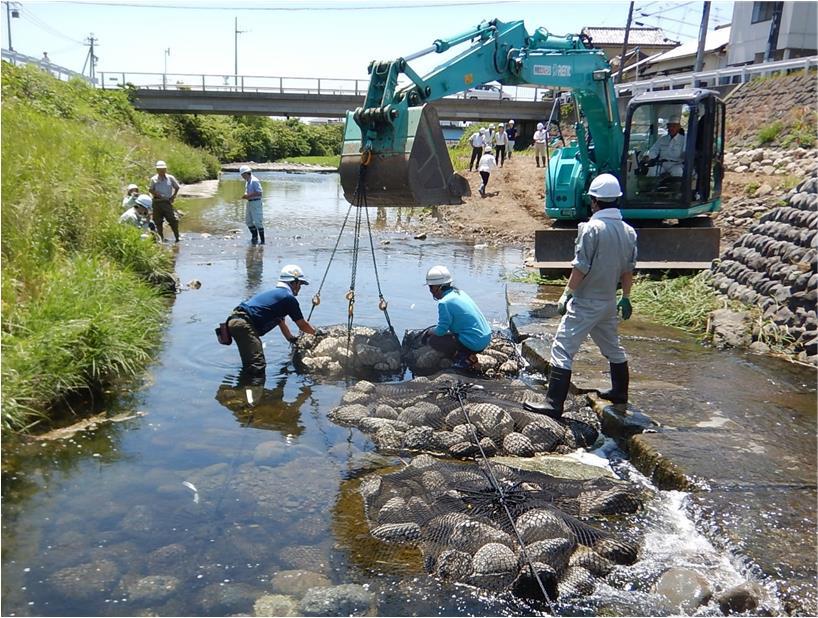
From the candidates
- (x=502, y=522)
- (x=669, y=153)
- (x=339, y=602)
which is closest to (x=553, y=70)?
(x=669, y=153)

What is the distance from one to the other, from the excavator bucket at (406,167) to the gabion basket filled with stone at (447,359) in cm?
158

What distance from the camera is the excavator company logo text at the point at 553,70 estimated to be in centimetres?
945

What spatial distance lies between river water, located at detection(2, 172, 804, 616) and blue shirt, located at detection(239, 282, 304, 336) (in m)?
0.56

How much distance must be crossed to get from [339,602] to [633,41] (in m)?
56.3

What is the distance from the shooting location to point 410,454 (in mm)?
5680

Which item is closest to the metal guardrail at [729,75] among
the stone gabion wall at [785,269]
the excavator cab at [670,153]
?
the excavator cab at [670,153]

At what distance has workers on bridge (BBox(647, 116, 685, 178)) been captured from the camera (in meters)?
11.2

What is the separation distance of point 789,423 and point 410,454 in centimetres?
319

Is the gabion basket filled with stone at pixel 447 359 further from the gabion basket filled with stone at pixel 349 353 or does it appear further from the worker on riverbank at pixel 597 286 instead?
the worker on riverbank at pixel 597 286

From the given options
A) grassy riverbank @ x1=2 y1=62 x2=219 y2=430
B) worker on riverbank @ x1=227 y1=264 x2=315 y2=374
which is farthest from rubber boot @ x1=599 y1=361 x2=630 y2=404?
grassy riverbank @ x1=2 y1=62 x2=219 y2=430

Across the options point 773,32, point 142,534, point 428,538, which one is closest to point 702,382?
point 428,538

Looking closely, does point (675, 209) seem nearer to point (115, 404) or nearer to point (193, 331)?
point (193, 331)

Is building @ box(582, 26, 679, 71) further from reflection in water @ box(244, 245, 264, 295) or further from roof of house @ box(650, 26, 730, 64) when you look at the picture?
reflection in water @ box(244, 245, 264, 295)

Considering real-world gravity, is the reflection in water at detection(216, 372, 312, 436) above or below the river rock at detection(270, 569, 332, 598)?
above
